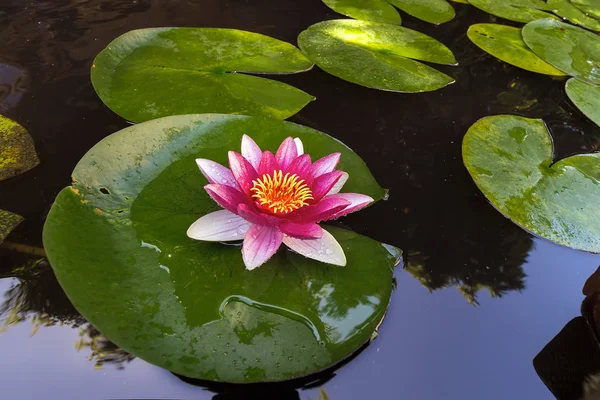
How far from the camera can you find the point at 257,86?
1933 millimetres

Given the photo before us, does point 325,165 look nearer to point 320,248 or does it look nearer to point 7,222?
point 320,248

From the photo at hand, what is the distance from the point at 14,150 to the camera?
63.8 inches

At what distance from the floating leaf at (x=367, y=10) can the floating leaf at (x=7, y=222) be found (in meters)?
2.15

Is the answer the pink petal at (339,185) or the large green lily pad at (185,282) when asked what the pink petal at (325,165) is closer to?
the pink petal at (339,185)

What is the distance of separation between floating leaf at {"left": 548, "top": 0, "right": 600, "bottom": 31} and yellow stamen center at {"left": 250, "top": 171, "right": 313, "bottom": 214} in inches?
118

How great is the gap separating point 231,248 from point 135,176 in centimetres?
41

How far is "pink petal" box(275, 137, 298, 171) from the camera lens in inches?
52.9

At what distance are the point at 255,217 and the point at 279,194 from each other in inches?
3.8

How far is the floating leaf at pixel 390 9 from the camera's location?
107 inches

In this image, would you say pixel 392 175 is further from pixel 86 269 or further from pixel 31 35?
pixel 31 35

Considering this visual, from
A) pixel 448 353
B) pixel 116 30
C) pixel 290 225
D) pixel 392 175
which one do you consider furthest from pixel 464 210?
pixel 116 30

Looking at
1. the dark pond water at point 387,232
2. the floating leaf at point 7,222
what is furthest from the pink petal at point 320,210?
the floating leaf at point 7,222

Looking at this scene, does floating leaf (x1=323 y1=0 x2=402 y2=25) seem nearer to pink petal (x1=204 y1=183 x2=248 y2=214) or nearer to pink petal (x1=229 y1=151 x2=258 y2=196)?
pink petal (x1=229 y1=151 x2=258 y2=196)

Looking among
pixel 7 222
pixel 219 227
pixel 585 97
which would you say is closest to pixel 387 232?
pixel 219 227
